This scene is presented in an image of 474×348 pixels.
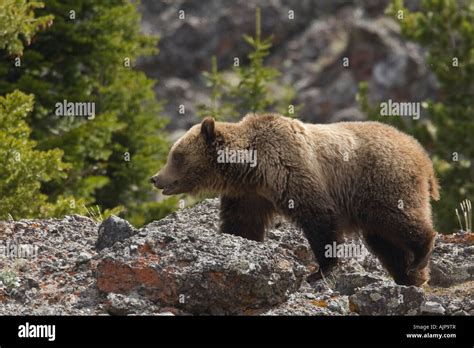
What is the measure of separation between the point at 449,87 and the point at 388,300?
1643cm

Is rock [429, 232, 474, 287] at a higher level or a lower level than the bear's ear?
lower

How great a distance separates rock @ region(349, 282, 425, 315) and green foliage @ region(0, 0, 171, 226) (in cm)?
849

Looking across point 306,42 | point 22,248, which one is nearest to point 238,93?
point 22,248

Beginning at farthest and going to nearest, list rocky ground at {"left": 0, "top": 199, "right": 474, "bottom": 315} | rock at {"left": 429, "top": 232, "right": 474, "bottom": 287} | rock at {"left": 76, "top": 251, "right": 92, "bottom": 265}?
rock at {"left": 429, "top": 232, "right": 474, "bottom": 287}
rock at {"left": 76, "top": 251, "right": 92, "bottom": 265}
rocky ground at {"left": 0, "top": 199, "right": 474, "bottom": 315}

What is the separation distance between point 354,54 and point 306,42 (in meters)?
4.52

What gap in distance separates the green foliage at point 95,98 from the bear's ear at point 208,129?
19.7ft

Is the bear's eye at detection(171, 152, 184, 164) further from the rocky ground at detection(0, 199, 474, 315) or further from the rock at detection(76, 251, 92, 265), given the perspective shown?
the rock at detection(76, 251, 92, 265)

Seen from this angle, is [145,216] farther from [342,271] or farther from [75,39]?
[342,271]

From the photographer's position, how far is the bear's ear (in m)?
9.19

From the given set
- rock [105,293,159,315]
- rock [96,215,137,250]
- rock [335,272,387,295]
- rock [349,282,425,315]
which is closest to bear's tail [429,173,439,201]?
rock [335,272,387,295]

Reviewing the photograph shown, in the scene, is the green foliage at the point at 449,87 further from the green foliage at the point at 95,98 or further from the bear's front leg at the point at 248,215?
the bear's front leg at the point at 248,215

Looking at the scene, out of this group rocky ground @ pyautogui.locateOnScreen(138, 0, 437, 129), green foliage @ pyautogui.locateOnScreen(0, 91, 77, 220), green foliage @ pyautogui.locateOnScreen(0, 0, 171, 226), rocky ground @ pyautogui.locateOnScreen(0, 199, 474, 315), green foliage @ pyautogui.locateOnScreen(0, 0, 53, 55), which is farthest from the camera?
rocky ground @ pyautogui.locateOnScreen(138, 0, 437, 129)

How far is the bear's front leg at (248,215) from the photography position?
29.8 ft

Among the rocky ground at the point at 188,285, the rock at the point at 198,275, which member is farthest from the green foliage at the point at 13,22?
the rock at the point at 198,275
